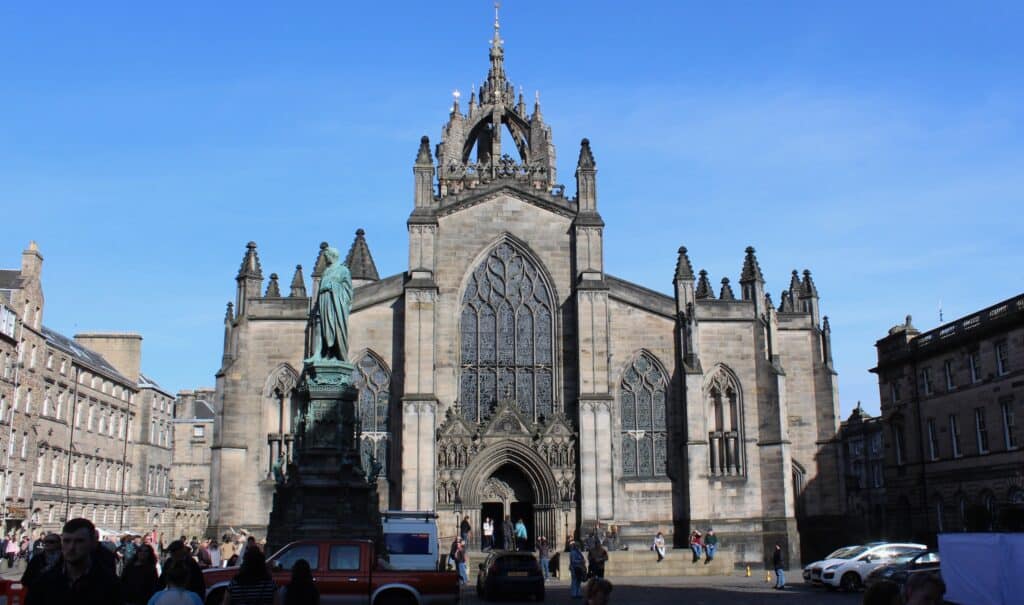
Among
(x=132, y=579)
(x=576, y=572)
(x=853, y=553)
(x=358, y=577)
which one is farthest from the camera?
(x=853, y=553)

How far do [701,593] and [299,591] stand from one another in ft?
61.2

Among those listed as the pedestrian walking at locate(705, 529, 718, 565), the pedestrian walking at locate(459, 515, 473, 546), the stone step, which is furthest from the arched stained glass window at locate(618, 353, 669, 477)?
the pedestrian walking at locate(459, 515, 473, 546)

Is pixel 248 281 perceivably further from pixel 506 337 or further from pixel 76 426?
pixel 76 426

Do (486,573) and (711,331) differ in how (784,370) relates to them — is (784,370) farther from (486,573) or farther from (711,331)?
(486,573)

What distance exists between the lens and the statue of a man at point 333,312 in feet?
71.1

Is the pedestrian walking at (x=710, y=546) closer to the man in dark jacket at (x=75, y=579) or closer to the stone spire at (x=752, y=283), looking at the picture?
the stone spire at (x=752, y=283)

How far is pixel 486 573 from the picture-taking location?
2595 cm

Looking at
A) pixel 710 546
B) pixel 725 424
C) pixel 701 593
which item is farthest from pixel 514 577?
pixel 725 424

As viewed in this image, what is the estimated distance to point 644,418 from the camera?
38.0m

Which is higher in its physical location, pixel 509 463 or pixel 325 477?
pixel 509 463

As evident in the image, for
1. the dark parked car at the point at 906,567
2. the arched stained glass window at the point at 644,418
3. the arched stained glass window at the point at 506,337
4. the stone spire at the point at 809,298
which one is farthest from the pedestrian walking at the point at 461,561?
the stone spire at the point at 809,298

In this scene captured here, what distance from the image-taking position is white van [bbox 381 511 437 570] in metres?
21.3

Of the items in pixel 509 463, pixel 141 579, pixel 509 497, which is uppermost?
pixel 509 463

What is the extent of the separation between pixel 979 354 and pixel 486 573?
80.1ft
